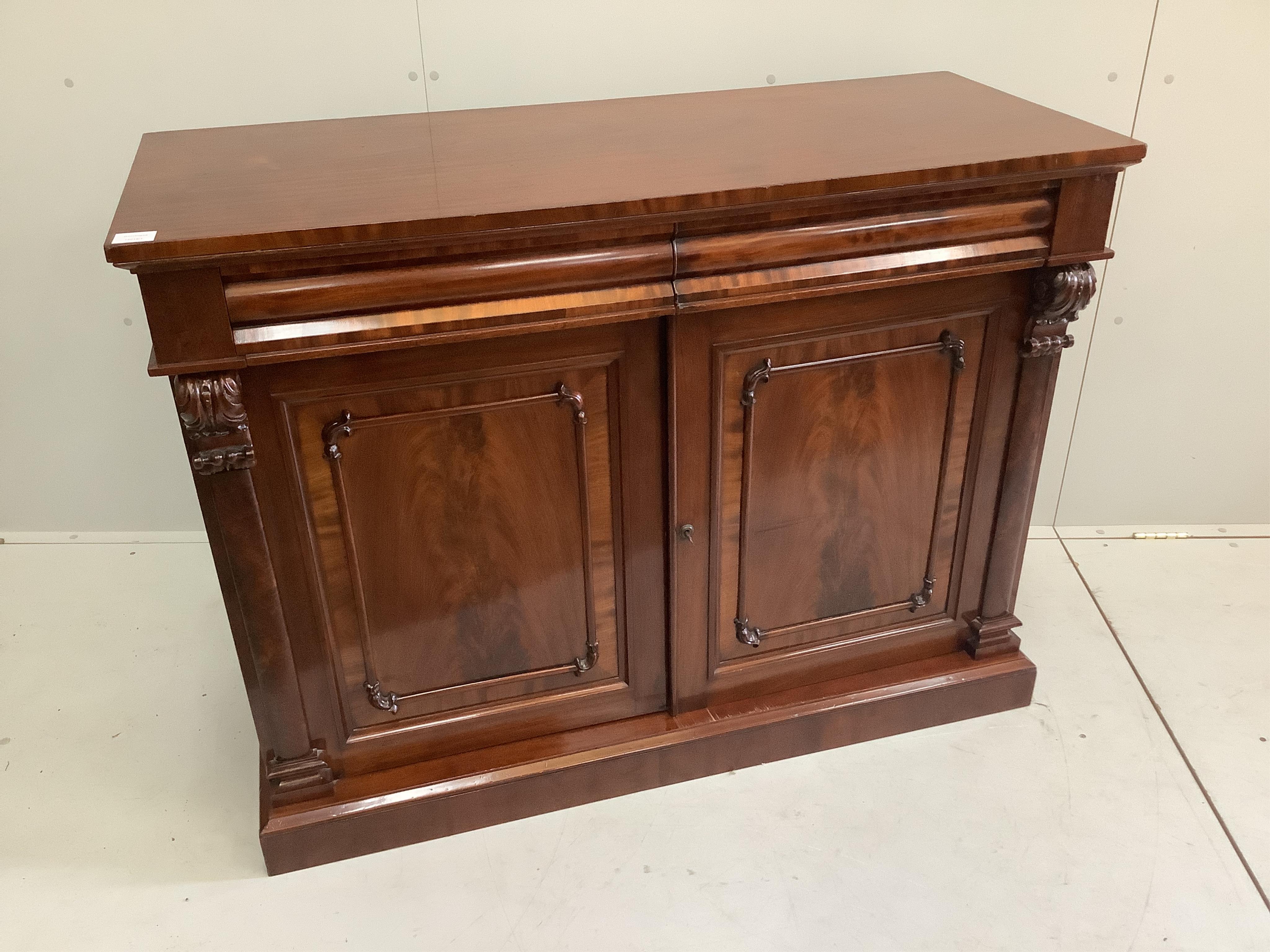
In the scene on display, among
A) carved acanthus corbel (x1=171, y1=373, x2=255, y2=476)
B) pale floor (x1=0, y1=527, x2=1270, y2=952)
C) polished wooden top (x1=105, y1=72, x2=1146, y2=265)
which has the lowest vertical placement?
pale floor (x1=0, y1=527, x2=1270, y2=952)

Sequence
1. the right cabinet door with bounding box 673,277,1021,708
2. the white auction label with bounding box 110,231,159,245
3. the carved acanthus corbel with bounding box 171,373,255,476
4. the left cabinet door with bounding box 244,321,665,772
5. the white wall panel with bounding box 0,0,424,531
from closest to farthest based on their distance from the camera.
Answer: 1. the white auction label with bounding box 110,231,159,245
2. the carved acanthus corbel with bounding box 171,373,255,476
3. the left cabinet door with bounding box 244,321,665,772
4. the right cabinet door with bounding box 673,277,1021,708
5. the white wall panel with bounding box 0,0,424,531

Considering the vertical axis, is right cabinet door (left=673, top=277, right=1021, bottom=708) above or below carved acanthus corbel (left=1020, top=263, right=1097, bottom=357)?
below

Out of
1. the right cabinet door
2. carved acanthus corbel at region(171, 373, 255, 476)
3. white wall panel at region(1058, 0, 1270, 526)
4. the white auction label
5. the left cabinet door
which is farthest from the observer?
white wall panel at region(1058, 0, 1270, 526)

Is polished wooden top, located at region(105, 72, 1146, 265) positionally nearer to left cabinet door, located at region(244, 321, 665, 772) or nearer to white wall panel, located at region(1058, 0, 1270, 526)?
left cabinet door, located at region(244, 321, 665, 772)

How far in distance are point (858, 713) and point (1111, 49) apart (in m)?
1.32

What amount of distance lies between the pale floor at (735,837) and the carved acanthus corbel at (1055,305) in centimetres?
72

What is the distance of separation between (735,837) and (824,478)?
602 mm

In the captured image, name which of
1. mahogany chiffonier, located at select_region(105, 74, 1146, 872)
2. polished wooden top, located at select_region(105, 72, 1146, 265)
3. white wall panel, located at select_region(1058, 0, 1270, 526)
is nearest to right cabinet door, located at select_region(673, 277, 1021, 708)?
mahogany chiffonier, located at select_region(105, 74, 1146, 872)

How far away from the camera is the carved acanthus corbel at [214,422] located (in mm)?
1304

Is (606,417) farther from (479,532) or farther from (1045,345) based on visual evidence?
(1045,345)

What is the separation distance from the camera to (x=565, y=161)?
1.49 metres

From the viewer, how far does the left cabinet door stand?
4.68 feet

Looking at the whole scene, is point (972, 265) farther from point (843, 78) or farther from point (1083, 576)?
point (1083, 576)

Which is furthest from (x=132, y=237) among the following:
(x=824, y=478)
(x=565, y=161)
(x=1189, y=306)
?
(x=1189, y=306)
